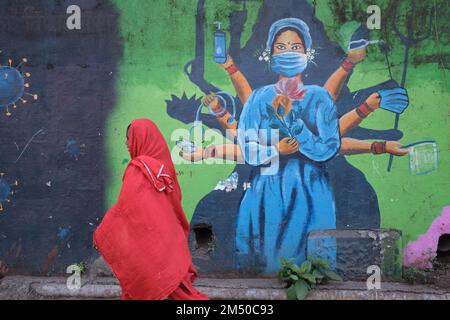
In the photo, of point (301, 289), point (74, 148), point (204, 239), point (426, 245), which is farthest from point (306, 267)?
point (74, 148)

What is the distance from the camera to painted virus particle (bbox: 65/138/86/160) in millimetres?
5500

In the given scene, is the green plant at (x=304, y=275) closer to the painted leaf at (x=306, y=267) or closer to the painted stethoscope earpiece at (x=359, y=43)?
the painted leaf at (x=306, y=267)

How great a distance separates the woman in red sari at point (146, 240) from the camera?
309 centimetres

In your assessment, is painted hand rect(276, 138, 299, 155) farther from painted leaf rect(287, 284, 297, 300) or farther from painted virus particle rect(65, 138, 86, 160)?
painted virus particle rect(65, 138, 86, 160)

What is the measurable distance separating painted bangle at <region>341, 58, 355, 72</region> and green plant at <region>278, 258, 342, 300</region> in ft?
6.95

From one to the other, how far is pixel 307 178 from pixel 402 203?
3.53 ft

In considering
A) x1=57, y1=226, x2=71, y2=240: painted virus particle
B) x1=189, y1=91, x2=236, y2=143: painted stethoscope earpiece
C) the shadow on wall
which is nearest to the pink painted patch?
x1=189, y1=91, x2=236, y2=143: painted stethoscope earpiece

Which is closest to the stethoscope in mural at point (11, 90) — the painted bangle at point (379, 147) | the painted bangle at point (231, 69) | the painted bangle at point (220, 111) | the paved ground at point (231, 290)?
the paved ground at point (231, 290)

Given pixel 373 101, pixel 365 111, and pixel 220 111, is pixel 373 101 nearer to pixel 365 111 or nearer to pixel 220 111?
pixel 365 111

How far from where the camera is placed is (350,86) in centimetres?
535

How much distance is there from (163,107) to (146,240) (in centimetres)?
260

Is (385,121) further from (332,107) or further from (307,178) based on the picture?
(307,178)

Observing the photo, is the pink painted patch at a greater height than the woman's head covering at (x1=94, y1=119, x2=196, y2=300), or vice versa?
the woman's head covering at (x1=94, y1=119, x2=196, y2=300)
